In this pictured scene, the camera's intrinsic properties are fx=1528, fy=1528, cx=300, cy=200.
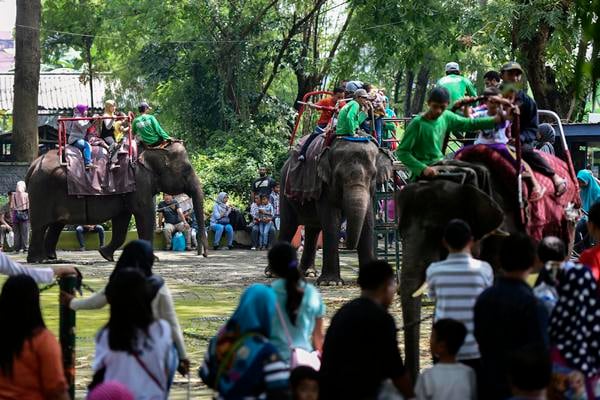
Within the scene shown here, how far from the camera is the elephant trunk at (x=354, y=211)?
19750 millimetres

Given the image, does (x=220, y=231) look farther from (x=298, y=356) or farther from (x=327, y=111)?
(x=298, y=356)

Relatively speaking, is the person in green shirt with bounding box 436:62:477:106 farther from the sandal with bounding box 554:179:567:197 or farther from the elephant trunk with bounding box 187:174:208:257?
the elephant trunk with bounding box 187:174:208:257

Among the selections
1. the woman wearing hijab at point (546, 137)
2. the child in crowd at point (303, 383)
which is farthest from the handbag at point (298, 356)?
the woman wearing hijab at point (546, 137)

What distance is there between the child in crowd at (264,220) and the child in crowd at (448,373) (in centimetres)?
2436

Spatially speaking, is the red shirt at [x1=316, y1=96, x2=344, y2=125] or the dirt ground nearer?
the dirt ground

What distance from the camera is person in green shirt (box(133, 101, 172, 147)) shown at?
2602 centimetres

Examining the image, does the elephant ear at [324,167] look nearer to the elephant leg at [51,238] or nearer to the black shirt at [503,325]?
the elephant leg at [51,238]

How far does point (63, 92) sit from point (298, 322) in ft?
159

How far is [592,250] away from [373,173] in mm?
10445

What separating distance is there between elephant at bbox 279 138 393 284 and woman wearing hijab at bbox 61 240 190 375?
10.8m

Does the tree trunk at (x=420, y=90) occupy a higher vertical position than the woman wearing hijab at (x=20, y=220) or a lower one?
higher

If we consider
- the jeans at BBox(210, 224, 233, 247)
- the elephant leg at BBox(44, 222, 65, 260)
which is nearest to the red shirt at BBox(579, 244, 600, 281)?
the elephant leg at BBox(44, 222, 65, 260)

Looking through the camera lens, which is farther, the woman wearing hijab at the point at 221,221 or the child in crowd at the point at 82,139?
the woman wearing hijab at the point at 221,221

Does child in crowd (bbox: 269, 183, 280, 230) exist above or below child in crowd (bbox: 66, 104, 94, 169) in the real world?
below
